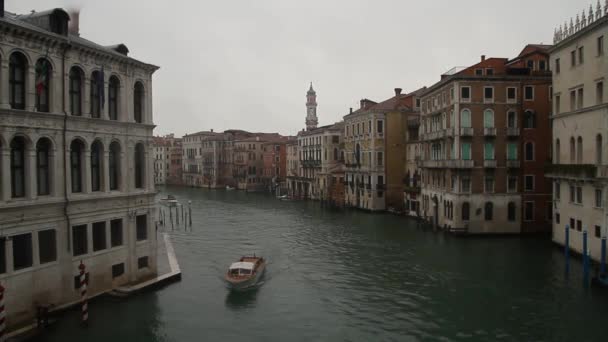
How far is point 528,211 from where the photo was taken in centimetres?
3544

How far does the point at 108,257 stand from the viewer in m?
19.0

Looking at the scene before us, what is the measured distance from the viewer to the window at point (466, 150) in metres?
35.5

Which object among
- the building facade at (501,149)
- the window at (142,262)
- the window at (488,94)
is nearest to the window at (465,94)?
the building facade at (501,149)

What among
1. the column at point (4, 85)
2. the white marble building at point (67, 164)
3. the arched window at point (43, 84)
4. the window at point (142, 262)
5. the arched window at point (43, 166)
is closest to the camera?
the column at point (4, 85)

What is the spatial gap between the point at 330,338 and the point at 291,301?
171 inches

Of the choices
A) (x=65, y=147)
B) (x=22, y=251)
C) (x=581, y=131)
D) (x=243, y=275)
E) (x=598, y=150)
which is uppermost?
(x=581, y=131)

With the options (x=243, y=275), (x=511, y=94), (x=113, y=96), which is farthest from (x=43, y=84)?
(x=511, y=94)

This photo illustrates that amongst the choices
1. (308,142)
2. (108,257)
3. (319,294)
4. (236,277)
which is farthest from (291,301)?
(308,142)

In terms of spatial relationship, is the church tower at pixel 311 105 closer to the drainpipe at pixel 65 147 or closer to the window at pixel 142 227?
the window at pixel 142 227

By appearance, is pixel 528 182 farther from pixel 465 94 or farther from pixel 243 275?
pixel 243 275

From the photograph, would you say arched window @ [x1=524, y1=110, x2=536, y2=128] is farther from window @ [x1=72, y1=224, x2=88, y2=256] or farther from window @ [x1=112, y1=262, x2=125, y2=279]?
window @ [x1=72, y1=224, x2=88, y2=256]

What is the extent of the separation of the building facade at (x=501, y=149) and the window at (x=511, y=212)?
70 mm

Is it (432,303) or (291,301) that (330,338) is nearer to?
(291,301)

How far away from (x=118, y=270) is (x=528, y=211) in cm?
2849
